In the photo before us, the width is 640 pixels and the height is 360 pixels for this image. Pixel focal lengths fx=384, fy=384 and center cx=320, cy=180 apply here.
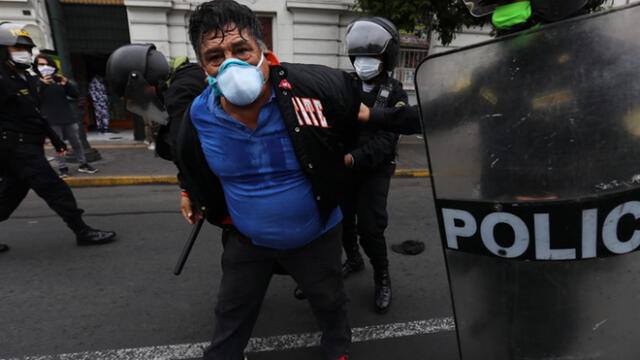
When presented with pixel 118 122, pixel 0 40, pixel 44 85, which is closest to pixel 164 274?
pixel 0 40

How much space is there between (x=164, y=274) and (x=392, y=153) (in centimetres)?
200

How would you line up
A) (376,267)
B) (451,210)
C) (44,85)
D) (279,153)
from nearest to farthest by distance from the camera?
(451,210), (279,153), (376,267), (44,85)

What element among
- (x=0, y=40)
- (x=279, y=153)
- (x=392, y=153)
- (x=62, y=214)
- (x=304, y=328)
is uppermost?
(x=0, y=40)

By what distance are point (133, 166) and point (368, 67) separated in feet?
17.7

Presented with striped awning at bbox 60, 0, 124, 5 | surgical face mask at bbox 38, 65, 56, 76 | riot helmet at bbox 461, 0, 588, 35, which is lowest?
riot helmet at bbox 461, 0, 588, 35

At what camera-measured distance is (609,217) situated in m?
0.92

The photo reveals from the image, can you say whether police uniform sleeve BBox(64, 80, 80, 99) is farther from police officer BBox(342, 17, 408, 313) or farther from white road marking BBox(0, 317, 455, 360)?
police officer BBox(342, 17, 408, 313)

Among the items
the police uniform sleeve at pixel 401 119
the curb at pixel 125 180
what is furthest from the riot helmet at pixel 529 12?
the curb at pixel 125 180

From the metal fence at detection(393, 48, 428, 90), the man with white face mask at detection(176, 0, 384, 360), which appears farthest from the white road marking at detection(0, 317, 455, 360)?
the metal fence at detection(393, 48, 428, 90)

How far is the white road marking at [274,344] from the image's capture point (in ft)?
6.88

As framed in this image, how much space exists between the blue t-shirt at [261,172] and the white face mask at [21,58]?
290cm

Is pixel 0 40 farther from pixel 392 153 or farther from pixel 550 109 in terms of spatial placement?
pixel 550 109

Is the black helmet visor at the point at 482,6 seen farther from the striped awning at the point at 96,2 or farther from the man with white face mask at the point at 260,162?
the striped awning at the point at 96,2

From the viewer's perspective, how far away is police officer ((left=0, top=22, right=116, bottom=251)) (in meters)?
3.13
